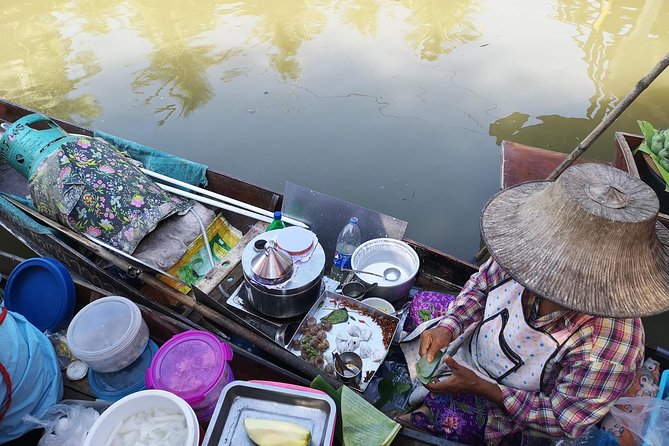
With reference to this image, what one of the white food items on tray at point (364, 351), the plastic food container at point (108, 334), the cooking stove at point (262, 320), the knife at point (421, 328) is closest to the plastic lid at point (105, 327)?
the plastic food container at point (108, 334)

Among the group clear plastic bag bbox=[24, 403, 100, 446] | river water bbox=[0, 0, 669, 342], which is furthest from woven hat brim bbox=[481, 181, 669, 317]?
river water bbox=[0, 0, 669, 342]

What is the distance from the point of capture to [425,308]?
2811mm

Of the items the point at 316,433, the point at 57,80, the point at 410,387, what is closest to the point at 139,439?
the point at 316,433

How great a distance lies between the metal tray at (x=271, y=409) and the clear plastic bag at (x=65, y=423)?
992 millimetres

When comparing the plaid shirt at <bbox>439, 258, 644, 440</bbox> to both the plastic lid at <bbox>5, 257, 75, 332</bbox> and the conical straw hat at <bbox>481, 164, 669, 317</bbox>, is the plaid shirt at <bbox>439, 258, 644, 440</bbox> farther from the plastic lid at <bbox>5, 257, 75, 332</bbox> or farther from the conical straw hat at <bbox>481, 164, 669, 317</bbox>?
the plastic lid at <bbox>5, 257, 75, 332</bbox>

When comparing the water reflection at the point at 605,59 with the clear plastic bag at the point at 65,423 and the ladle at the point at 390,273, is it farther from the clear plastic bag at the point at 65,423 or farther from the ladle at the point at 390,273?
the clear plastic bag at the point at 65,423

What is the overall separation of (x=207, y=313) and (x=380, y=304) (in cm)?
124

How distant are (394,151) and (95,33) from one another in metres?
7.41

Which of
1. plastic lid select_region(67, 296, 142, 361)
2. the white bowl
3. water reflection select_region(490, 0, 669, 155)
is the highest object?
plastic lid select_region(67, 296, 142, 361)

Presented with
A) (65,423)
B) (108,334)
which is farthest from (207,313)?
(65,423)

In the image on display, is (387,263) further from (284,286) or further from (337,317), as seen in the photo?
(284,286)

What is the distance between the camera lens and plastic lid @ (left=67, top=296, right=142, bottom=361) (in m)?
2.41

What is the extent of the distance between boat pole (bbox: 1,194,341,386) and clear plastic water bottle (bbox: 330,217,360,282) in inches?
33.0

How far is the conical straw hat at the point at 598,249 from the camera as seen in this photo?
140cm
